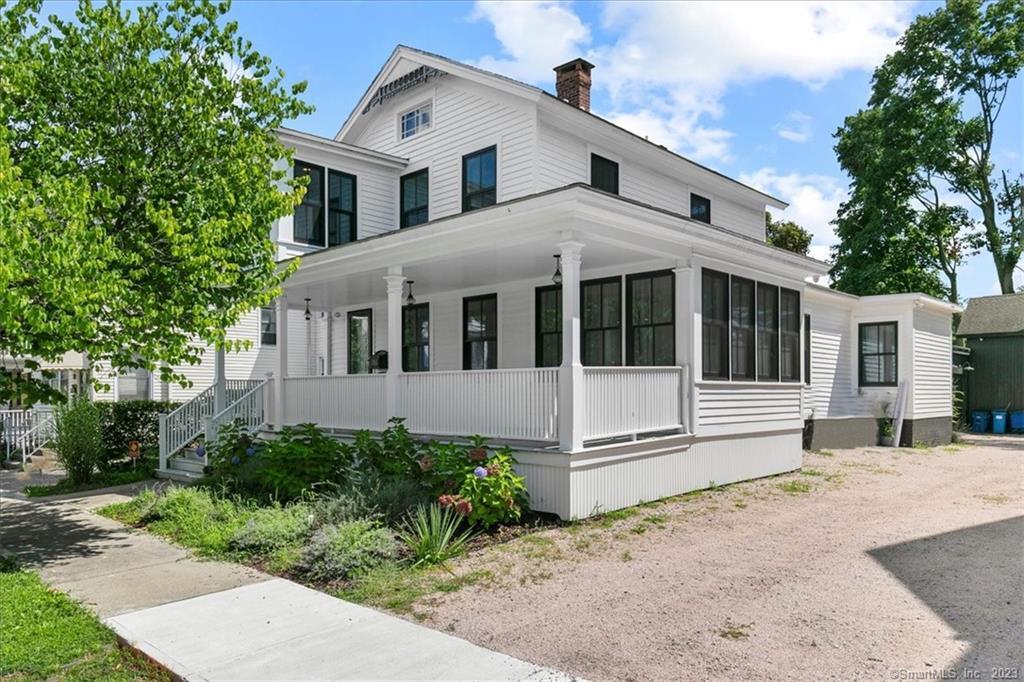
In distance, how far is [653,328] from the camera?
1084 cm

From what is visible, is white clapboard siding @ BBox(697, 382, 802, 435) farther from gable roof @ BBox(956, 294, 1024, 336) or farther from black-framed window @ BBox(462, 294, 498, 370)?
gable roof @ BBox(956, 294, 1024, 336)

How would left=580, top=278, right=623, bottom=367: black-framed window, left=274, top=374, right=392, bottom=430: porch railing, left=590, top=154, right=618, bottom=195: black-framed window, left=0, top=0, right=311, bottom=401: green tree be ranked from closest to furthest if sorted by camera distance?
left=0, top=0, right=311, bottom=401: green tree
left=274, top=374, right=392, bottom=430: porch railing
left=580, top=278, right=623, bottom=367: black-framed window
left=590, top=154, right=618, bottom=195: black-framed window

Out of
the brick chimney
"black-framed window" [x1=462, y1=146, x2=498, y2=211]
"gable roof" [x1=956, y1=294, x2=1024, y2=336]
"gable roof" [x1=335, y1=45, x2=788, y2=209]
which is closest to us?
"gable roof" [x1=335, y1=45, x2=788, y2=209]

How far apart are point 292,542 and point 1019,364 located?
24963 mm

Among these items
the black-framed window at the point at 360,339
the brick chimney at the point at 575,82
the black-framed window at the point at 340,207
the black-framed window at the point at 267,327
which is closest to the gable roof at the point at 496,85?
the brick chimney at the point at 575,82

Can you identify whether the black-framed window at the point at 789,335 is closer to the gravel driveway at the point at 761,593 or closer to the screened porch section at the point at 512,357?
the screened porch section at the point at 512,357

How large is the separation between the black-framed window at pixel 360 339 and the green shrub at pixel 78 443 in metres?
5.32

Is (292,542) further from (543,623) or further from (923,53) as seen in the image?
(923,53)

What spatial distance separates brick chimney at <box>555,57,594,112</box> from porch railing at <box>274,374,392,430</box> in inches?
292

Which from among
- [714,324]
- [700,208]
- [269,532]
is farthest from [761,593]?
[700,208]

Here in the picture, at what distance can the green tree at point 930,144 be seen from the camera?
26.0 metres

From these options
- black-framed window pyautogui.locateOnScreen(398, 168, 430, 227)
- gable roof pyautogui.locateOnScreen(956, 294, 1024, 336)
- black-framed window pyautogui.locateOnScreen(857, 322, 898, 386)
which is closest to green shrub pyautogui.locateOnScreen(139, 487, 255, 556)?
black-framed window pyautogui.locateOnScreen(398, 168, 430, 227)

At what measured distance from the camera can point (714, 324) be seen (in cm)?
1062

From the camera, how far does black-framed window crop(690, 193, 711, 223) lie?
16.2 m
